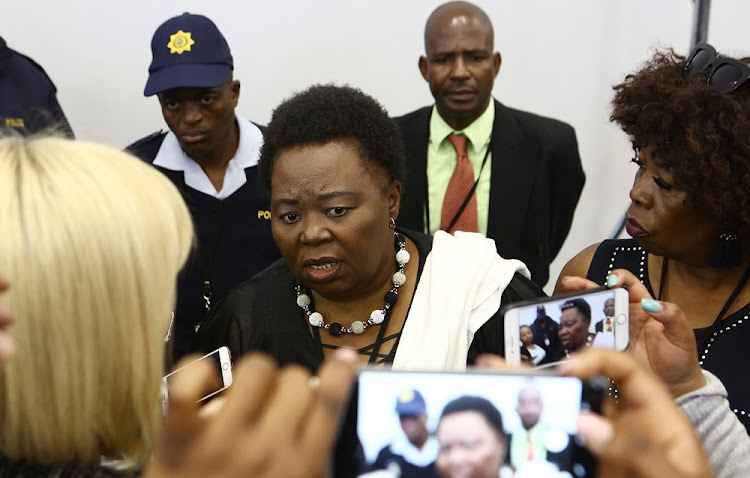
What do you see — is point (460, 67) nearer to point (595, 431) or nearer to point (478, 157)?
point (478, 157)

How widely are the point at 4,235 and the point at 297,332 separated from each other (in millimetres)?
990

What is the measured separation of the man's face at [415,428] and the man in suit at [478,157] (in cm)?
183

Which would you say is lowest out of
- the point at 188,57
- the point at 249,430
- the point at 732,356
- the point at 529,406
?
the point at 732,356

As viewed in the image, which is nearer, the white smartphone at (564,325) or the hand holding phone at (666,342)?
the white smartphone at (564,325)

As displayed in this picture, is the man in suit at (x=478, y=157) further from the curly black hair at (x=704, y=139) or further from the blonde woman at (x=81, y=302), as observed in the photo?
the blonde woman at (x=81, y=302)

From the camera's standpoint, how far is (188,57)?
2445 mm

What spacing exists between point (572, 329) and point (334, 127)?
28.9 inches

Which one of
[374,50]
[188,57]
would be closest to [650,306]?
[188,57]

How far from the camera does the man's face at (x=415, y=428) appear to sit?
2.68ft

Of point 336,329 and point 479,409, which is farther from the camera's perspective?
point 336,329

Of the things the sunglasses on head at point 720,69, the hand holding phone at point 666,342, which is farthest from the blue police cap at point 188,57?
the hand holding phone at point 666,342

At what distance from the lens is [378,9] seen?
3.47m

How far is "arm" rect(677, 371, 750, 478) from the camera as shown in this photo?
43.3 inches

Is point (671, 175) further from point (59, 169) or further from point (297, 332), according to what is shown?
point (59, 169)
